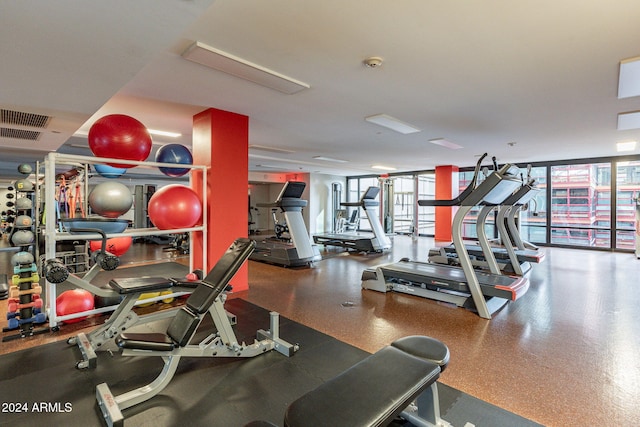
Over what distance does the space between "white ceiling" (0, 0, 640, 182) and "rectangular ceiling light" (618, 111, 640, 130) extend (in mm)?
121

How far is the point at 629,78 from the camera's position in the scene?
2910mm

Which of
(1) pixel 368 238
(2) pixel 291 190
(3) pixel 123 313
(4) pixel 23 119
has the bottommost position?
(3) pixel 123 313

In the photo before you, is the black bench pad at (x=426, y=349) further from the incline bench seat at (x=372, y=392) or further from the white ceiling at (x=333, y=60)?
the white ceiling at (x=333, y=60)

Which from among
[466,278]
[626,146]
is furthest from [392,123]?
[626,146]

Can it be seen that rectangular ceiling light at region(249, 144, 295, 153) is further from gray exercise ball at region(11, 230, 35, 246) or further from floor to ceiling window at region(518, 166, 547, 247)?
floor to ceiling window at region(518, 166, 547, 247)

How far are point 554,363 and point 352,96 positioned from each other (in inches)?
120

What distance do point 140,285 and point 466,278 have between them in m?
3.30

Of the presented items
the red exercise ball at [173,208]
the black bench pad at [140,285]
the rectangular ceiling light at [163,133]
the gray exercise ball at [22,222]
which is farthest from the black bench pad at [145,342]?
the rectangular ceiling light at [163,133]

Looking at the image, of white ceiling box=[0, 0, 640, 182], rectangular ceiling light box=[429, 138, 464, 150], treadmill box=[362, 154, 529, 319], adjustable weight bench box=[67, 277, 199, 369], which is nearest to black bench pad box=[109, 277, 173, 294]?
adjustable weight bench box=[67, 277, 199, 369]

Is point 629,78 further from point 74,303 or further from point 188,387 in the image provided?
point 74,303

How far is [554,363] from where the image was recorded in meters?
2.47

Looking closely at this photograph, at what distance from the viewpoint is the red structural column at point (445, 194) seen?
9.72 metres

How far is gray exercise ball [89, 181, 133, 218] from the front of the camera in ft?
10.5

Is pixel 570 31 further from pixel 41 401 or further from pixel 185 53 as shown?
pixel 41 401
